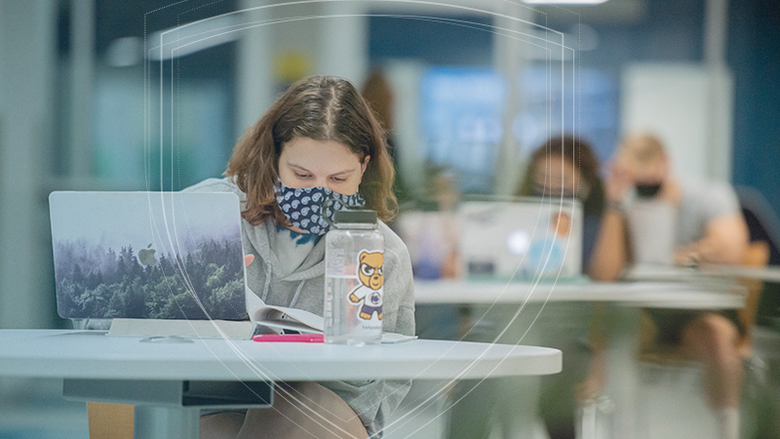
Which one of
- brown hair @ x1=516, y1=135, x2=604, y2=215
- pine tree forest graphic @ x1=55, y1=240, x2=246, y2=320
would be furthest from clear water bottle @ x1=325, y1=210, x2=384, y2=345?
brown hair @ x1=516, y1=135, x2=604, y2=215

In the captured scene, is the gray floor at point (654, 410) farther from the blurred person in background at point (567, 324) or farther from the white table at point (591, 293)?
the white table at point (591, 293)

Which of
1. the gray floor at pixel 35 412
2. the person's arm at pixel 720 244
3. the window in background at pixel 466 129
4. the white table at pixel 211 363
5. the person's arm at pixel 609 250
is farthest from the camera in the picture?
the gray floor at pixel 35 412

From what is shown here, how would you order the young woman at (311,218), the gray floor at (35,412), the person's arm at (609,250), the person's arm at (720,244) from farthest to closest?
the gray floor at (35,412), the person's arm at (720,244), the person's arm at (609,250), the young woman at (311,218)

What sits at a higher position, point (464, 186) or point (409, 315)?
point (464, 186)

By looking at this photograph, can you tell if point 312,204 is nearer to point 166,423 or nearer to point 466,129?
point 466,129

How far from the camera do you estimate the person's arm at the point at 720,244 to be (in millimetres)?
1386

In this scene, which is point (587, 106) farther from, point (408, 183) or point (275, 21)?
point (275, 21)

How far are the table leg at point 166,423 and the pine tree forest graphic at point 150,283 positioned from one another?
0.16 m

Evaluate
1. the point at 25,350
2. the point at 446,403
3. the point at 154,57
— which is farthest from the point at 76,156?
the point at 446,403

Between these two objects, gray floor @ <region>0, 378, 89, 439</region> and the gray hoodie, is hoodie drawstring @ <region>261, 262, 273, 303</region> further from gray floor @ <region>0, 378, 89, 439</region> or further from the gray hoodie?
gray floor @ <region>0, 378, 89, 439</region>

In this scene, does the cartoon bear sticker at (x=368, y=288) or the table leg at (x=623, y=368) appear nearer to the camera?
the cartoon bear sticker at (x=368, y=288)

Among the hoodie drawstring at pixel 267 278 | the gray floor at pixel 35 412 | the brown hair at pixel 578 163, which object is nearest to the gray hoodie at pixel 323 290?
the hoodie drawstring at pixel 267 278

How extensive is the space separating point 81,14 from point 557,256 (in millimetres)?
1068

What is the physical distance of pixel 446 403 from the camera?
102 centimetres
